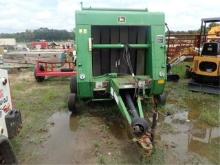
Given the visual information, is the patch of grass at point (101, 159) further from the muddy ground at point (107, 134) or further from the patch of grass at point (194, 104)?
the patch of grass at point (194, 104)

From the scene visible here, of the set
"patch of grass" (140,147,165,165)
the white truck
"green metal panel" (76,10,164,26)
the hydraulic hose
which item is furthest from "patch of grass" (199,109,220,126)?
the white truck

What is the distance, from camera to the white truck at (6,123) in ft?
12.4

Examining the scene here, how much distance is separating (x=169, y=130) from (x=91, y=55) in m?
2.19

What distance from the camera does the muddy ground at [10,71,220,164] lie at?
4.61 meters

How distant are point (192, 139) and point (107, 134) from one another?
1517 millimetres

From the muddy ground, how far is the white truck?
649 mm

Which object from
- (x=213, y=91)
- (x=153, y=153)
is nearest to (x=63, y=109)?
(x=153, y=153)

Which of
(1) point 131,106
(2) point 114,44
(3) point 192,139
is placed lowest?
(3) point 192,139

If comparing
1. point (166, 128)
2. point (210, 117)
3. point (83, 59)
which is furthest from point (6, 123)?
point (210, 117)

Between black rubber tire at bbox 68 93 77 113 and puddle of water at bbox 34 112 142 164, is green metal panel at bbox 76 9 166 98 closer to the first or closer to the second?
black rubber tire at bbox 68 93 77 113

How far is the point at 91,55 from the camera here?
634cm

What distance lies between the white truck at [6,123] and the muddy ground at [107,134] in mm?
649

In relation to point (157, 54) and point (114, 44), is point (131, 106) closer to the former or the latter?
point (157, 54)

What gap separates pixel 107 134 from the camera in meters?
5.57
